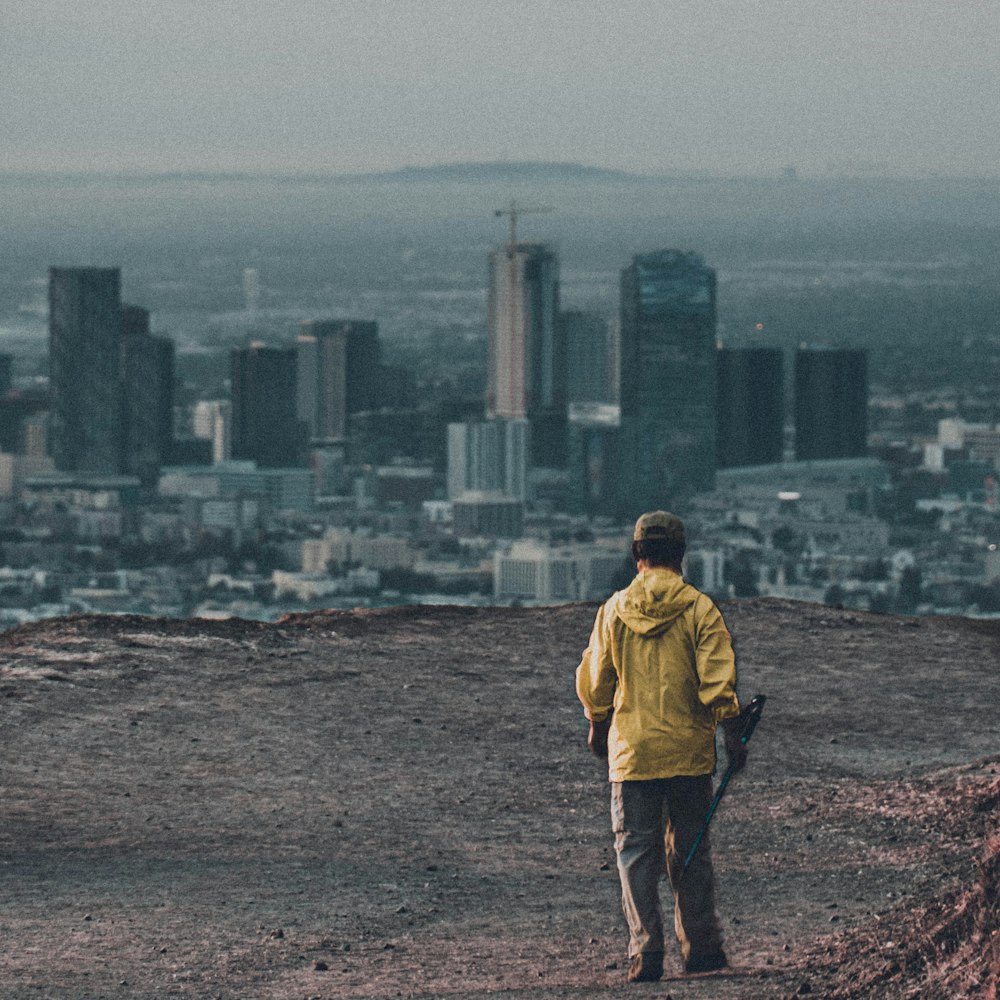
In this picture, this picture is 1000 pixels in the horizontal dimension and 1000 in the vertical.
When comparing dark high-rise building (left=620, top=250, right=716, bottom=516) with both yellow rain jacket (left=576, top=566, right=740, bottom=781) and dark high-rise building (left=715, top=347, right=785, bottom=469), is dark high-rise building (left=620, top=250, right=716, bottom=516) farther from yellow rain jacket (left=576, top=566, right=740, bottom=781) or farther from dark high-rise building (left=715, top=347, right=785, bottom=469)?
yellow rain jacket (left=576, top=566, right=740, bottom=781)

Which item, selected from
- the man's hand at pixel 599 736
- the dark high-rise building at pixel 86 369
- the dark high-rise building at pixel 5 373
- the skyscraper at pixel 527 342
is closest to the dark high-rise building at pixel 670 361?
the skyscraper at pixel 527 342

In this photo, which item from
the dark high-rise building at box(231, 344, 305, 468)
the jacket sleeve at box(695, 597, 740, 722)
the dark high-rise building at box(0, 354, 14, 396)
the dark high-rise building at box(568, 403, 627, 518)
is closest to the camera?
the jacket sleeve at box(695, 597, 740, 722)

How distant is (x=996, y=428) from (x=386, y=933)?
153929 millimetres

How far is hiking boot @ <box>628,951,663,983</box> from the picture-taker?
5.30m

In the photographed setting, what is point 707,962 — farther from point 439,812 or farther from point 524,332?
point 524,332

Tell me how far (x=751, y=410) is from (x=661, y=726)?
6502 inches

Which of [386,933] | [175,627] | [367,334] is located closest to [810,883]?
[386,933]

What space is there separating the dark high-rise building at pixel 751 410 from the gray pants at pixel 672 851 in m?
161

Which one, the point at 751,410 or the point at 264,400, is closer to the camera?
the point at 264,400

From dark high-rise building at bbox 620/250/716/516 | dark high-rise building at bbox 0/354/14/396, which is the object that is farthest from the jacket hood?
dark high-rise building at bbox 0/354/14/396

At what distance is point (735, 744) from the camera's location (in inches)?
210

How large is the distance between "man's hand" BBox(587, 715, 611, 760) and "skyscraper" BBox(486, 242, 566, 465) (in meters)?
166

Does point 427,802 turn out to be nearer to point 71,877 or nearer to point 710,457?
point 71,877

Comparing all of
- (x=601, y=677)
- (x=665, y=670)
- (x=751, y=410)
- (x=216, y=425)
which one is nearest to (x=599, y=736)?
(x=601, y=677)
